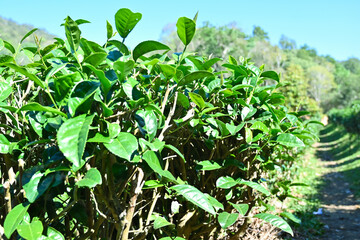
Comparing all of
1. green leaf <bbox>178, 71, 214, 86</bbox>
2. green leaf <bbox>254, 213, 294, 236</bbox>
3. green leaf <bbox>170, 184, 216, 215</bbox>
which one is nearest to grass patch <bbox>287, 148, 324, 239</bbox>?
green leaf <bbox>254, 213, 294, 236</bbox>

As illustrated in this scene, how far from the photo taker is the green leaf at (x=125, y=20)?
3.96 feet

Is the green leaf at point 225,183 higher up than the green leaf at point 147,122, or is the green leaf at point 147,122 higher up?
the green leaf at point 147,122

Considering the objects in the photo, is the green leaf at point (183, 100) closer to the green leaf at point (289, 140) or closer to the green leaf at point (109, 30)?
the green leaf at point (109, 30)

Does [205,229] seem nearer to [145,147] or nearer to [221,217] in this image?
[221,217]

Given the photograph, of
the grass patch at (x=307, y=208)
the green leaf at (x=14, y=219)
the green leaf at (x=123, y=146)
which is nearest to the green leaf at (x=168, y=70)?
the green leaf at (x=123, y=146)

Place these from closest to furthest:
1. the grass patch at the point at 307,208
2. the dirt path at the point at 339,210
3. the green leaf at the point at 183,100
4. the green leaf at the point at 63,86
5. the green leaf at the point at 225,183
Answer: the green leaf at the point at 63,86 → the green leaf at the point at 183,100 → the green leaf at the point at 225,183 → the grass patch at the point at 307,208 → the dirt path at the point at 339,210

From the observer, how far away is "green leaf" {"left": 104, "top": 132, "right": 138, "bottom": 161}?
1004 mm

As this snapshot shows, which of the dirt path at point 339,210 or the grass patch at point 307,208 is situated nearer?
the grass patch at point 307,208

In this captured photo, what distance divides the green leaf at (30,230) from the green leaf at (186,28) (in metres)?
0.84

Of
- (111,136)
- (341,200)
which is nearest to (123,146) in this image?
(111,136)

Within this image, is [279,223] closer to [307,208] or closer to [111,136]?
[111,136]

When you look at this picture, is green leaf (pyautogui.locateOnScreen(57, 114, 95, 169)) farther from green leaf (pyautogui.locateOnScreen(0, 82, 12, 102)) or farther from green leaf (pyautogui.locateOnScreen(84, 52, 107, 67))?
green leaf (pyautogui.locateOnScreen(0, 82, 12, 102))

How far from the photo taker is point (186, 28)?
4.10ft

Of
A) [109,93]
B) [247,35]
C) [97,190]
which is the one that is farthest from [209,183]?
[247,35]
